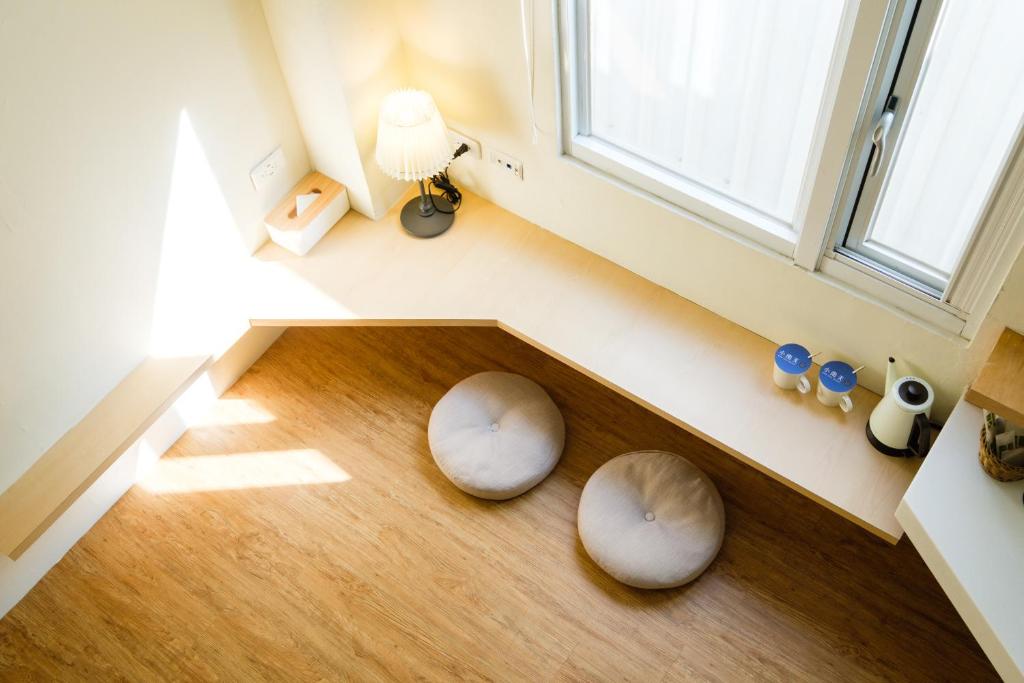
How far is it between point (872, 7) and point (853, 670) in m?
1.69

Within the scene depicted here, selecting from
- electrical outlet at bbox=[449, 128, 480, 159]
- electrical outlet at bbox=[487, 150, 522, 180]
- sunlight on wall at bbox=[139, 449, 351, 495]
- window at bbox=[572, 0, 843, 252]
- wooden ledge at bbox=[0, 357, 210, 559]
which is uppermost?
window at bbox=[572, 0, 843, 252]

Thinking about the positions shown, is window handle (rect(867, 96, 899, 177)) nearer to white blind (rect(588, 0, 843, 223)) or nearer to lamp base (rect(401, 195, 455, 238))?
white blind (rect(588, 0, 843, 223))

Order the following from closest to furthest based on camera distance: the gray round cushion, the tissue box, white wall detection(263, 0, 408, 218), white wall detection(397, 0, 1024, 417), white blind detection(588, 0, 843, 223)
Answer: white blind detection(588, 0, 843, 223) < white wall detection(397, 0, 1024, 417) < white wall detection(263, 0, 408, 218) < the gray round cushion < the tissue box

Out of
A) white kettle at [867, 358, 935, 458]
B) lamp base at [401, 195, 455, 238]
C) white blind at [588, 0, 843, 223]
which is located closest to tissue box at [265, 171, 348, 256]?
lamp base at [401, 195, 455, 238]

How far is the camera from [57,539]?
108 inches

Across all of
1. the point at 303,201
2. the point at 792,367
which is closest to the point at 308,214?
the point at 303,201

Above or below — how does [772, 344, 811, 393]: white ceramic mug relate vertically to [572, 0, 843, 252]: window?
below

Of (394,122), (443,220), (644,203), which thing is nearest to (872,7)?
(644,203)

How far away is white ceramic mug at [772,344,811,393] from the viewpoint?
7.91 ft

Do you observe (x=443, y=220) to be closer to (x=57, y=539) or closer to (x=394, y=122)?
(x=394, y=122)

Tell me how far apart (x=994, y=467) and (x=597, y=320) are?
1110 mm

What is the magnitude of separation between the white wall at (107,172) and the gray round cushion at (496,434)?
2.78 feet

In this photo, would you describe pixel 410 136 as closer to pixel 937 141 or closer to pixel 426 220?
pixel 426 220

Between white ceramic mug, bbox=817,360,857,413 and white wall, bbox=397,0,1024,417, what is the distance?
44mm
